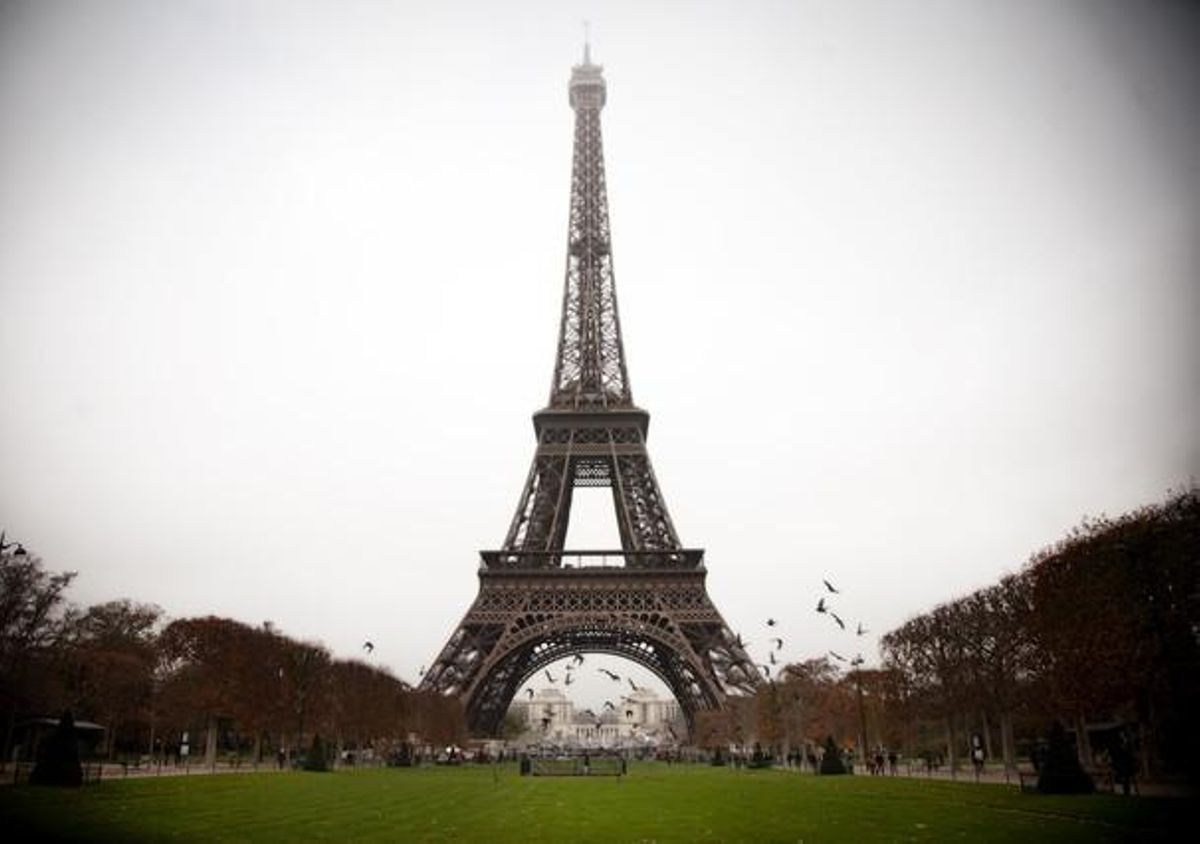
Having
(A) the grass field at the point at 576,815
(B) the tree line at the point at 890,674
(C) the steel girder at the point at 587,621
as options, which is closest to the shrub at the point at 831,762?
(B) the tree line at the point at 890,674

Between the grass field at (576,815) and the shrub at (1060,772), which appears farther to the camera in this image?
the shrub at (1060,772)

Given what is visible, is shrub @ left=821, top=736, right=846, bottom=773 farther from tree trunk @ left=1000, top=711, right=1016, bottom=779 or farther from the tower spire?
the tower spire

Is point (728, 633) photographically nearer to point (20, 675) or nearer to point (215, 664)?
point (215, 664)

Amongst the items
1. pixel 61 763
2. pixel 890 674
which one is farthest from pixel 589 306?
pixel 61 763

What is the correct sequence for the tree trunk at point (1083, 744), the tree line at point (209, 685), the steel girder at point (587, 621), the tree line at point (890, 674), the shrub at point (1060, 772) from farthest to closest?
the steel girder at point (587, 621) → the tree line at point (209, 685) → the tree trunk at point (1083, 744) → the tree line at point (890, 674) → the shrub at point (1060, 772)

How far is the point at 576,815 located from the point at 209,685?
138 feet

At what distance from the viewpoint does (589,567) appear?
68.0m

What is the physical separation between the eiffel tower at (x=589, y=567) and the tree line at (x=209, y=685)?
4.80 metres

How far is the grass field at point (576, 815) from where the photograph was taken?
16578 millimetres

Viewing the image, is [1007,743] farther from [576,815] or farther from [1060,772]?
[576,815]

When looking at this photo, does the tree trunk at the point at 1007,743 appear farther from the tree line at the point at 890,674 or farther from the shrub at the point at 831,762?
the shrub at the point at 831,762

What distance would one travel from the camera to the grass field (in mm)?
16578

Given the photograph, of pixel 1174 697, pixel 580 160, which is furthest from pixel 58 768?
pixel 580 160

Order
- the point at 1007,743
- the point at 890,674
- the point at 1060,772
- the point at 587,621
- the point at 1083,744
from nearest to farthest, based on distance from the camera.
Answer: the point at 1060,772 → the point at 1083,744 → the point at 1007,743 → the point at 890,674 → the point at 587,621
